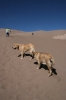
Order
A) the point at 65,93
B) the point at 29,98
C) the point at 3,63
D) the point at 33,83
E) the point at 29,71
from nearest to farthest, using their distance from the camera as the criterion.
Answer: the point at 29,98 → the point at 65,93 → the point at 33,83 → the point at 29,71 → the point at 3,63

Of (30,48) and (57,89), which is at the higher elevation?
(30,48)

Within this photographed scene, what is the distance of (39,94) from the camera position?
729cm

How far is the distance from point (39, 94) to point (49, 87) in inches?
34.1

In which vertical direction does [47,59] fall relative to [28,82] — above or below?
above

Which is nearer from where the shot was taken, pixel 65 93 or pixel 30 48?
pixel 65 93

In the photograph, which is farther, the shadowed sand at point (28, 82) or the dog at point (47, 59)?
the dog at point (47, 59)

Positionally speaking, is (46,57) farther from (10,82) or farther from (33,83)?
(10,82)

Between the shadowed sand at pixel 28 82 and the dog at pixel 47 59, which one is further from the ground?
the dog at pixel 47 59

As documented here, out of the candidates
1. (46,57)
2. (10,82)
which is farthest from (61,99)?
(10,82)

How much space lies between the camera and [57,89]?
7.77m

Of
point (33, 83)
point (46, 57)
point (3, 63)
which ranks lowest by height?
point (33, 83)

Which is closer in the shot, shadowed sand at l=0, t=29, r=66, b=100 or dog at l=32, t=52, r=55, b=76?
shadowed sand at l=0, t=29, r=66, b=100

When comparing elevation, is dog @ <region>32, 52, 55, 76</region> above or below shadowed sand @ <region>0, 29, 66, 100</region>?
above

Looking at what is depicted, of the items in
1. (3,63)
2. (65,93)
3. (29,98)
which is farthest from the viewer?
(3,63)
